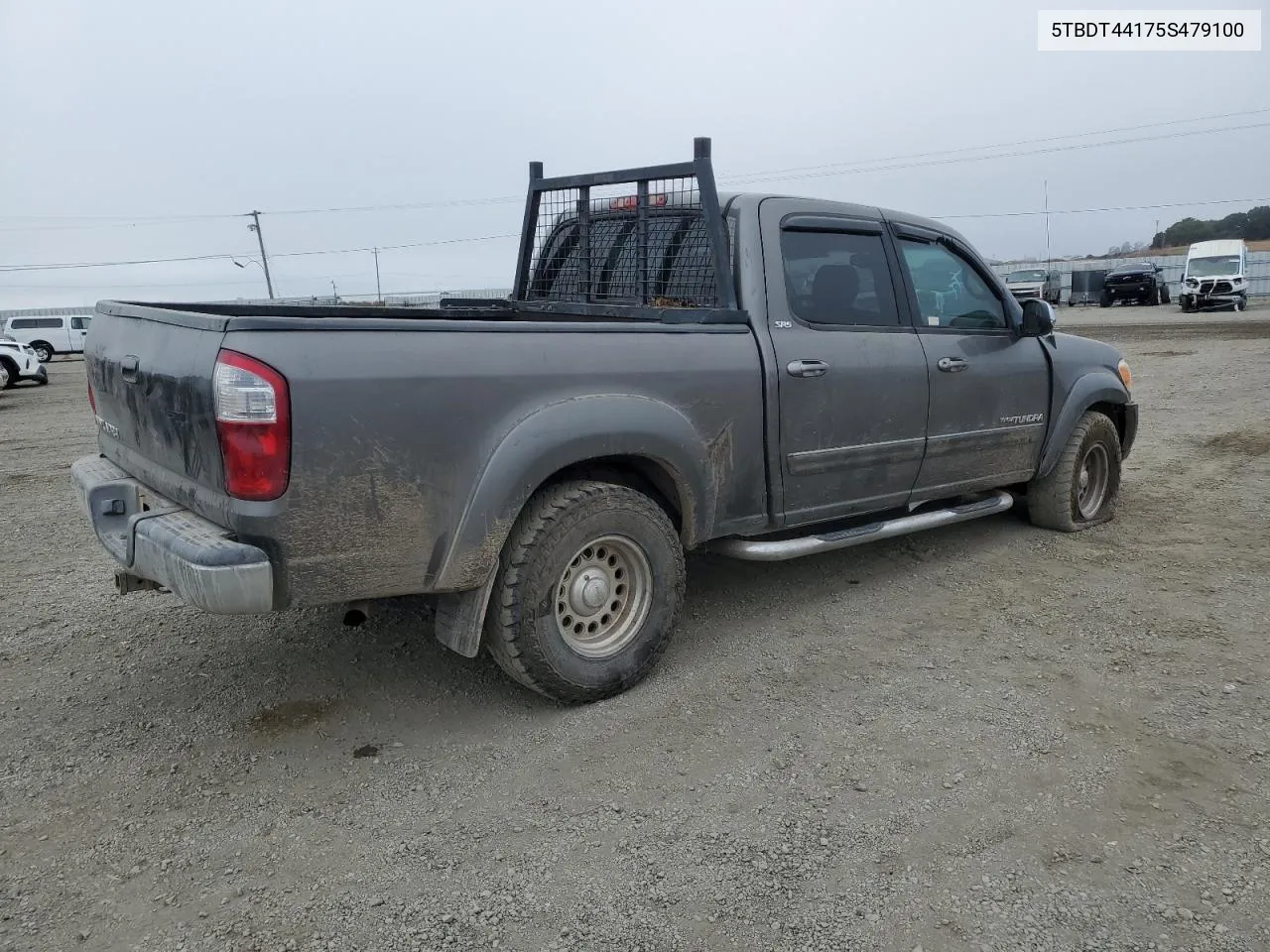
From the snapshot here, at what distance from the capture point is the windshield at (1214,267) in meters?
30.1

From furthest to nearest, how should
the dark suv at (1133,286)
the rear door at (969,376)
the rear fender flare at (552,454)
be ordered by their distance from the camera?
the dark suv at (1133,286)
the rear door at (969,376)
the rear fender flare at (552,454)

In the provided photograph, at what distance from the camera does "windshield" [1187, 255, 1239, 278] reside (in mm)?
30125

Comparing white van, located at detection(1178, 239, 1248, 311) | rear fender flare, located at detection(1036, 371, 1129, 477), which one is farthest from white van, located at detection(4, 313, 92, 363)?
white van, located at detection(1178, 239, 1248, 311)

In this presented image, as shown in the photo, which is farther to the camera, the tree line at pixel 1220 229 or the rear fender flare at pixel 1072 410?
the tree line at pixel 1220 229

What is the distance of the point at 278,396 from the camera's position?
272 cm

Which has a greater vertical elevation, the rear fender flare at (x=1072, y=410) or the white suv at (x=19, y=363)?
the white suv at (x=19, y=363)

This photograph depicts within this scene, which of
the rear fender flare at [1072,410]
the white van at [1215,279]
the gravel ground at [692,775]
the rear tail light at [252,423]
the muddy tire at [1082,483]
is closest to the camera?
the gravel ground at [692,775]

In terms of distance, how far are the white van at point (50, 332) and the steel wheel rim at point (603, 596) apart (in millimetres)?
36727

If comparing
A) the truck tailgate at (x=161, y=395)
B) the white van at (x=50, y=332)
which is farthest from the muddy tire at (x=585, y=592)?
the white van at (x=50, y=332)

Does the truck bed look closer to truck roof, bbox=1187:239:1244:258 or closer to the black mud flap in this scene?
the black mud flap

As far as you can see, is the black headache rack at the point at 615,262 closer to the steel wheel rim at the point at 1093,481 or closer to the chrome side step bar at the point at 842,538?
the chrome side step bar at the point at 842,538

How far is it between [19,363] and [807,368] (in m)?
20.8

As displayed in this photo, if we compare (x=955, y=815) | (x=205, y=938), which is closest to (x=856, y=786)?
(x=955, y=815)

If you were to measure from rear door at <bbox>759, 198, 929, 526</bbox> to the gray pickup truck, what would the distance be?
0.01m
